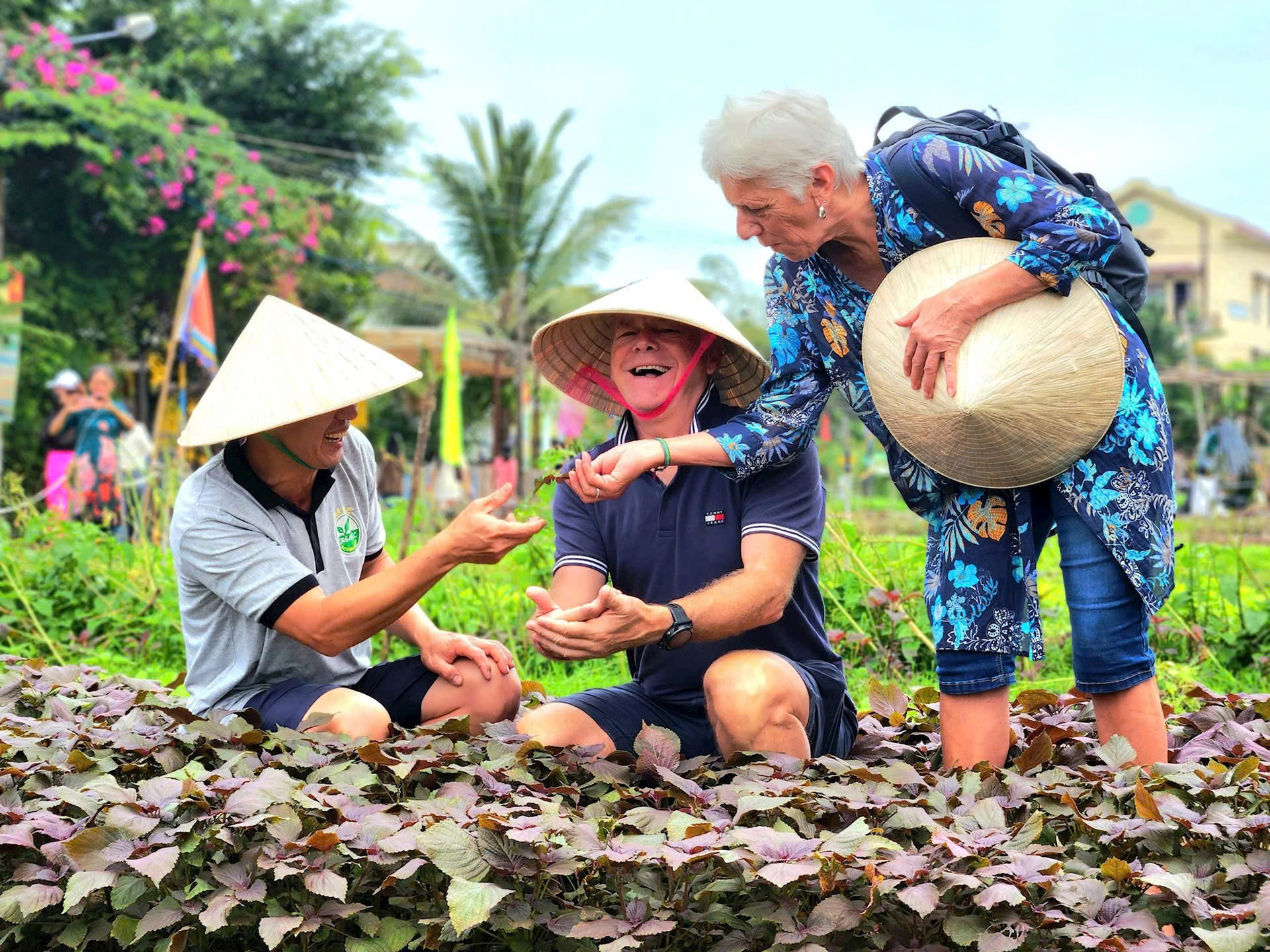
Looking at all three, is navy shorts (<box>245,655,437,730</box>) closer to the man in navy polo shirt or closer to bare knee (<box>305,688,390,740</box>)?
bare knee (<box>305,688,390,740</box>)

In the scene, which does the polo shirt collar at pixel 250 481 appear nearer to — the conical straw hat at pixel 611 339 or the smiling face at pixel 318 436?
the smiling face at pixel 318 436

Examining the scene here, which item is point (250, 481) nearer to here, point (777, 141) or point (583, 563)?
point (583, 563)

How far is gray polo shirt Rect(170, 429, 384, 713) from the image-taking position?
120 inches

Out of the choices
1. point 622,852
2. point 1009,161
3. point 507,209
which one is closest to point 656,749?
point 622,852

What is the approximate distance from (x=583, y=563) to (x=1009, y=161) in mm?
1309

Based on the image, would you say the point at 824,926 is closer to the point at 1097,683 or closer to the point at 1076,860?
the point at 1076,860

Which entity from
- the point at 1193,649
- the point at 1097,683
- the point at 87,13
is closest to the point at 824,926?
the point at 1097,683

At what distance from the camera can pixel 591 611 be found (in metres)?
2.67

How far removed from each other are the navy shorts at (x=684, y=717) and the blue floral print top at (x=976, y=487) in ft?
0.99

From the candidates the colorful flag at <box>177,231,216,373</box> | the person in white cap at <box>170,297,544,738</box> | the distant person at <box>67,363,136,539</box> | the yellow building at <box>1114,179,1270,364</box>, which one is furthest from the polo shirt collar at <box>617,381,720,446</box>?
the yellow building at <box>1114,179,1270,364</box>

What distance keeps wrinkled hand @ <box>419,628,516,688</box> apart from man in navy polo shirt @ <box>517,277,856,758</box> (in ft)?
0.95

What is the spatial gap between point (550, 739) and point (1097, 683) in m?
1.22

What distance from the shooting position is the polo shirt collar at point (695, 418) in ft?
10.5

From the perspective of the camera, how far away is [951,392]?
2.67 m
